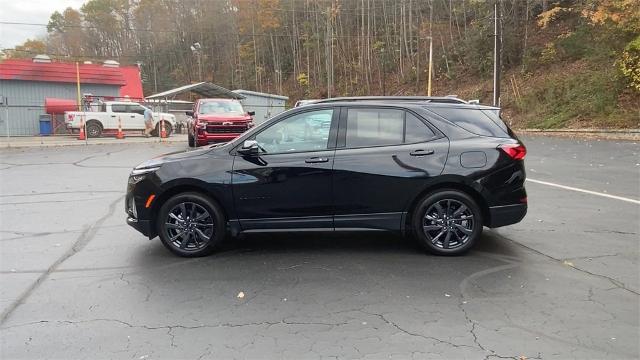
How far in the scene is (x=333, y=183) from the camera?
17.9 feet

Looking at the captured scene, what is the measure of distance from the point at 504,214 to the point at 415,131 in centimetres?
131

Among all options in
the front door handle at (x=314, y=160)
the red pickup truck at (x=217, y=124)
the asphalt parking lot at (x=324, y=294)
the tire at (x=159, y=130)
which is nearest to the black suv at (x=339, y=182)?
the front door handle at (x=314, y=160)

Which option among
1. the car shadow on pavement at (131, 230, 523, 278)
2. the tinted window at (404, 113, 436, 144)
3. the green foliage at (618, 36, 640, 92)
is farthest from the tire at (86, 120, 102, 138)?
the green foliage at (618, 36, 640, 92)

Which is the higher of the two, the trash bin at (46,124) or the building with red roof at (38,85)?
the building with red roof at (38,85)

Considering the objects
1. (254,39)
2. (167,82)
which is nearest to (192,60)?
(167,82)

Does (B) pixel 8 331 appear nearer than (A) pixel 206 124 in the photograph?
Yes

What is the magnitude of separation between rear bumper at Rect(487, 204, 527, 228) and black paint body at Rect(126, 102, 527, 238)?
0.01 m

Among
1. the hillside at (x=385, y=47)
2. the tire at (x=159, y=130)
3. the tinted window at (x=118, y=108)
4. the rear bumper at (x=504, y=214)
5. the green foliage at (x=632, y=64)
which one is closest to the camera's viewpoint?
the rear bumper at (x=504, y=214)

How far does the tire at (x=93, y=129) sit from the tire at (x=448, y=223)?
24.7m

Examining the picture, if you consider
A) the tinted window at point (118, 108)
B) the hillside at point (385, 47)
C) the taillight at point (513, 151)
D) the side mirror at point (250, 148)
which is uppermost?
the hillside at point (385, 47)

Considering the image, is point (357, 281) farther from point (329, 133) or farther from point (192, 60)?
point (192, 60)

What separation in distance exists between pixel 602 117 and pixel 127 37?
7004 cm

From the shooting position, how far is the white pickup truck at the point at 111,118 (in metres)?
26.0

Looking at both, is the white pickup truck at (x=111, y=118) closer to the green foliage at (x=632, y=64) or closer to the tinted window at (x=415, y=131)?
the green foliage at (x=632, y=64)
